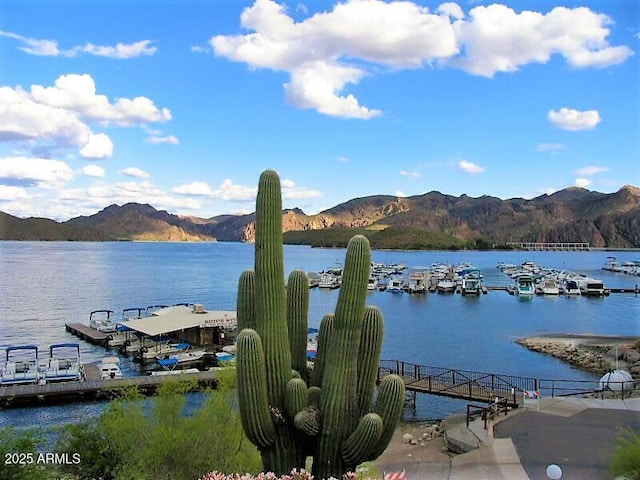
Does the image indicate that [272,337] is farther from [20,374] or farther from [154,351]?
[154,351]

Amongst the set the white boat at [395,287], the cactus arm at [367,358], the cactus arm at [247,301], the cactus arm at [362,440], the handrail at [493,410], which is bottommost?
the white boat at [395,287]

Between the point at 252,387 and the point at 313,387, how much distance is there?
147cm

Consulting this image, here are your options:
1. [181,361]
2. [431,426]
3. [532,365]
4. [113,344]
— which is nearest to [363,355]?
[431,426]

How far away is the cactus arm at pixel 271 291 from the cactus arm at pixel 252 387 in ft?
1.38

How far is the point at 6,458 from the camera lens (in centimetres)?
1063

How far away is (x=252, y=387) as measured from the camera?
8.80 metres

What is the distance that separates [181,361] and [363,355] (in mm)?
28369

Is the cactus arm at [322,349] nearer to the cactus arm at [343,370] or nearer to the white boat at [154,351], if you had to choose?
the cactus arm at [343,370]

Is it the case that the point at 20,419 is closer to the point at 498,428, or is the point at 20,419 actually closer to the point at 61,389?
the point at 61,389

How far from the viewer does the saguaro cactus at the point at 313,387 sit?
891cm

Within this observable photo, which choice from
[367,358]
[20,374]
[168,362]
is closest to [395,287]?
[168,362]

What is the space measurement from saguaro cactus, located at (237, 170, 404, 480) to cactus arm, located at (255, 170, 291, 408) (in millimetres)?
17

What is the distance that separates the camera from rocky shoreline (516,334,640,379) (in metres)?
34.2

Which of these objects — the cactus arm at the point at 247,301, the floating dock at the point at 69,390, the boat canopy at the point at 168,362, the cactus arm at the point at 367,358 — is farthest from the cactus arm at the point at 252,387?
the boat canopy at the point at 168,362
